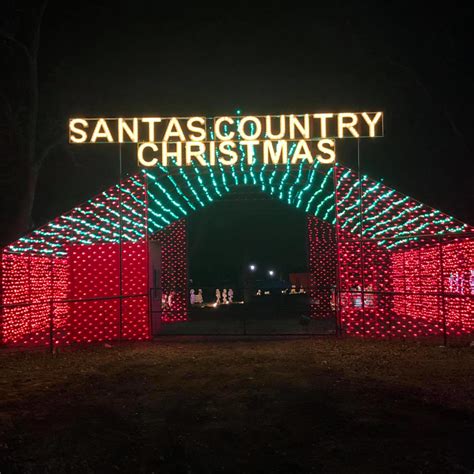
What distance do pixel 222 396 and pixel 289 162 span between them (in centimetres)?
729

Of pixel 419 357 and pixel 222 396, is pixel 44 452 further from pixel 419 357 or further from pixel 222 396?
pixel 419 357

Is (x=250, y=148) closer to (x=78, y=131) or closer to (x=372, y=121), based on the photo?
(x=372, y=121)

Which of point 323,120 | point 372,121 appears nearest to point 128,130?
point 323,120

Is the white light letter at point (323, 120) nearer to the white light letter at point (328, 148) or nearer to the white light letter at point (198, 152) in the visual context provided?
the white light letter at point (328, 148)

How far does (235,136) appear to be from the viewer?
44.6 feet

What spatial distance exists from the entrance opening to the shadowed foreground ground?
13.8 feet

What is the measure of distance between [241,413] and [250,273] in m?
33.3

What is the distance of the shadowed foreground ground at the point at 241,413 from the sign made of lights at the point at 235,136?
4925mm

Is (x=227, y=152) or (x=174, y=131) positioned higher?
(x=174, y=131)

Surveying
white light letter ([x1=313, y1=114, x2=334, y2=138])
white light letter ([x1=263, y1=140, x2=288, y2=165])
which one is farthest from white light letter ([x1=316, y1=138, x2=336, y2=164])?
white light letter ([x1=263, y1=140, x2=288, y2=165])

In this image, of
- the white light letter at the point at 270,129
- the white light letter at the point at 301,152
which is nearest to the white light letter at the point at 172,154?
the white light letter at the point at 270,129

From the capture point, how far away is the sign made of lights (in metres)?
13.2

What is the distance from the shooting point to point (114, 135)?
13.7m

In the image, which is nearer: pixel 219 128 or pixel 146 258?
pixel 146 258
